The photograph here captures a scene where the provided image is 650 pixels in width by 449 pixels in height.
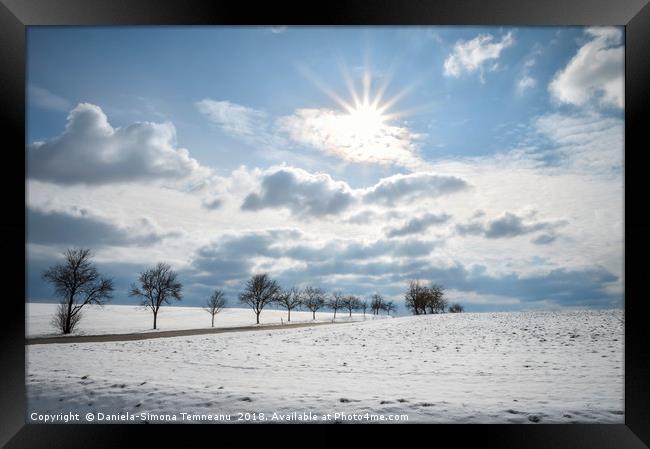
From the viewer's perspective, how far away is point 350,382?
272 inches

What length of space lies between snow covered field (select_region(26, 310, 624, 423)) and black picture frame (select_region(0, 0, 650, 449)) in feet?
0.87

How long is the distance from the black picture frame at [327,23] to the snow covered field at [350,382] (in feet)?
0.87

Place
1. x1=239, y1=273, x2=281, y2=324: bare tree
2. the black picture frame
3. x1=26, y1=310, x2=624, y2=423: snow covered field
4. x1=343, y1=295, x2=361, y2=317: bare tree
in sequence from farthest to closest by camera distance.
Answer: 1. x1=343, y1=295, x2=361, y2=317: bare tree
2. x1=239, y1=273, x2=281, y2=324: bare tree
3. x1=26, y1=310, x2=624, y2=423: snow covered field
4. the black picture frame

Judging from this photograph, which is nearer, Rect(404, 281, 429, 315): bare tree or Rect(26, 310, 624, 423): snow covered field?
Rect(26, 310, 624, 423): snow covered field

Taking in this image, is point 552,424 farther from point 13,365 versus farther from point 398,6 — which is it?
point 13,365

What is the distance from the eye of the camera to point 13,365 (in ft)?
17.2

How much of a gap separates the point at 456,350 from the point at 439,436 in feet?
19.3

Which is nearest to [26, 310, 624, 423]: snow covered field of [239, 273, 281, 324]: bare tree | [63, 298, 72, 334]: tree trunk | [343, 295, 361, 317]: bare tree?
[63, 298, 72, 334]: tree trunk

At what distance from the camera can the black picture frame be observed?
518 centimetres

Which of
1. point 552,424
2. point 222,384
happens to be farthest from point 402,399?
point 222,384

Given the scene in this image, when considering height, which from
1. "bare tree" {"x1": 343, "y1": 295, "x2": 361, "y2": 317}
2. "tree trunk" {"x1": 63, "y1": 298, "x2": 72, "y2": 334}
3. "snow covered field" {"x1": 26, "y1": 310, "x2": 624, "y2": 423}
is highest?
"snow covered field" {"x1": 26, "y1": 310, "x2": 624, "y2": 423}

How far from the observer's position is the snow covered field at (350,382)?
559 cm

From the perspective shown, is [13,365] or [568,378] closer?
[13,365]

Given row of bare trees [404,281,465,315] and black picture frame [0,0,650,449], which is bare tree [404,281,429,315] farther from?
black picture frame [0,0,650,449]
